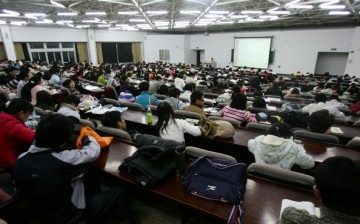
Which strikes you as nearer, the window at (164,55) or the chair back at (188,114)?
the chair back at (188,114)

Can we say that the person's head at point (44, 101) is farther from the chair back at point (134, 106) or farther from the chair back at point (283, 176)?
the chair back at point (283, 176)

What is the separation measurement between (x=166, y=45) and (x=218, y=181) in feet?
60.0

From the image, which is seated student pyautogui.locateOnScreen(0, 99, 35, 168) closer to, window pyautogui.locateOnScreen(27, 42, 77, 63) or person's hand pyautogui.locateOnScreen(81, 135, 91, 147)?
person's hand pyautogui.locateOnScreen(81, 135, 91, 147)

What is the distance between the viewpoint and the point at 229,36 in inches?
659

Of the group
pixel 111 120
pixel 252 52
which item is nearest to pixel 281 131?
pixel 111 120

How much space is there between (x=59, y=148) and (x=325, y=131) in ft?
10.2

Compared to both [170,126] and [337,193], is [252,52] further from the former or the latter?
[337,193]

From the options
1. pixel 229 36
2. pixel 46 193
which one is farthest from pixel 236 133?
pixel 229 36

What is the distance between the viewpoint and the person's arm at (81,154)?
150 centimetres

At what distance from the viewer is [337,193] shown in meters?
0.99

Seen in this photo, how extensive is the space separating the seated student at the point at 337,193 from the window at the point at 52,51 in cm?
1751

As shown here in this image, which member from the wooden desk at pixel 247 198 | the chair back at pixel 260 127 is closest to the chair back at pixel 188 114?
the chair back at pixel 260 127

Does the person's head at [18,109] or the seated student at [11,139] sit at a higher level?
the person's head at [18,109]

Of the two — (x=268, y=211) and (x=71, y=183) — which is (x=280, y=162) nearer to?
(x=268, y=211)
